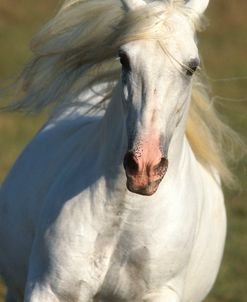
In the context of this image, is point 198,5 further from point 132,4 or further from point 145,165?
point 145,165

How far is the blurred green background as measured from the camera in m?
9.31

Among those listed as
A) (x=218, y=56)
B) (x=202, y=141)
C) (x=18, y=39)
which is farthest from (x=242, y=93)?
(x=202, y=141)

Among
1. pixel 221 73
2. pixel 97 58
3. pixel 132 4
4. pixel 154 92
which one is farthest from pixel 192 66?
pixel 221 73

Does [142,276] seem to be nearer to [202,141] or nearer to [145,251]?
[145,251]

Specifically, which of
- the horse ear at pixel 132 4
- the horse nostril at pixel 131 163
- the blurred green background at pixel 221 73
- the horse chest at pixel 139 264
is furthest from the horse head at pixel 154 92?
the blurred green background at pixel 221 73

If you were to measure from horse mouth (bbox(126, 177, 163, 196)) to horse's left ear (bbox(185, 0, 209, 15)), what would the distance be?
2.58 feet

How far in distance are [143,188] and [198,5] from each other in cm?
87

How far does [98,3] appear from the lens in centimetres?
543

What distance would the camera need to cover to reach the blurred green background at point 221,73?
30.6 ft

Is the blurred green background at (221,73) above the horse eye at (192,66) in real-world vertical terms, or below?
below

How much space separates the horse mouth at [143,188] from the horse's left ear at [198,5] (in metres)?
0.79

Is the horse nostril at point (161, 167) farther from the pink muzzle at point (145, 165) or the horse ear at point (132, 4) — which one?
the horse ear at point (132, 4)

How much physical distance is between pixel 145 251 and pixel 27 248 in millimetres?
741

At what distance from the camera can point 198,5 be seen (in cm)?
505
